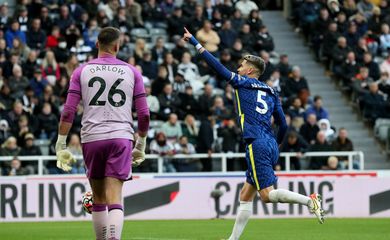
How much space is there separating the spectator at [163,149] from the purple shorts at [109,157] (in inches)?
503

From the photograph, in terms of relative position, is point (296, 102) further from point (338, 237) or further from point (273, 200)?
point (273, 200)

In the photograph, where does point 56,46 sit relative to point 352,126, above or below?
above

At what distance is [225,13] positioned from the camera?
2984 centimetres

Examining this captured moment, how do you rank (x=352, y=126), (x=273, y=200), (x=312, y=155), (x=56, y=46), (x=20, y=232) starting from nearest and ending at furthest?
(x=273, y=200) → (x=20, y=232) → (x=312, y=155) → (x=56, y=46) → (x=352, y=126)

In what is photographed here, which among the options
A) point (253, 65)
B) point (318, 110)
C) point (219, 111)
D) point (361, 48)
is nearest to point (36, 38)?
point (219, 111)

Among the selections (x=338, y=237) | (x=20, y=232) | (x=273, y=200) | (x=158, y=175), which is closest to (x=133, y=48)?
(x=158, y=175)

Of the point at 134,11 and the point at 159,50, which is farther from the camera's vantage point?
the point at 134,11

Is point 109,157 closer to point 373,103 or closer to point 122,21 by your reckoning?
point 122,21

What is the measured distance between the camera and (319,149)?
80.9 ft

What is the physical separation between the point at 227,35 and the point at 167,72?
10.0 ft

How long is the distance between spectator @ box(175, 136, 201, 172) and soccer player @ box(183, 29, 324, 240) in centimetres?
1052

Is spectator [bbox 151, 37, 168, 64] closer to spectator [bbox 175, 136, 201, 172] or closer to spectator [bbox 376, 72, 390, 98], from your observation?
spectator [bbox 175, 136, 201, 172]

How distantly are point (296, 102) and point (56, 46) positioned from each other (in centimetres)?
564

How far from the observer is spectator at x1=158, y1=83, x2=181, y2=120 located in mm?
25156
